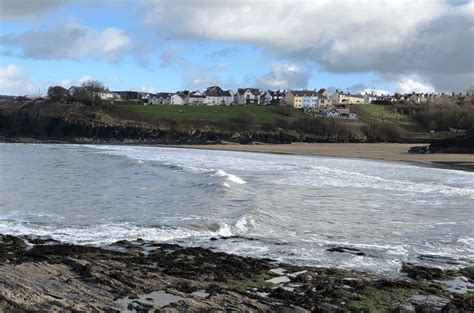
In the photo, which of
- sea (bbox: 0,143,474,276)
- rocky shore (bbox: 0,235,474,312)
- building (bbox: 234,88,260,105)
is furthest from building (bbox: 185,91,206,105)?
rocky shore (bbox: 0,235,474,312)

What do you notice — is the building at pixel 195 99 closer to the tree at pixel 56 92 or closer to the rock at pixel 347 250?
the tree at pixel 56 92

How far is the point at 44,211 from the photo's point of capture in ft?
63.7

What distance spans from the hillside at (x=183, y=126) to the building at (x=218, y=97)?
45278 millimetres

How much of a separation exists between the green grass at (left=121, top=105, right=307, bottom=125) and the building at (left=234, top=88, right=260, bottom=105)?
38602 millimetres

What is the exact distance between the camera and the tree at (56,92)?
10715cm

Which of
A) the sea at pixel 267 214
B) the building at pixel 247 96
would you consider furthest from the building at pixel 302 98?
the sea at pixel 267 214

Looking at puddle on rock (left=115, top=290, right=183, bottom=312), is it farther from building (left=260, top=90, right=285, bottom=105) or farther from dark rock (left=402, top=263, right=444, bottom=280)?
building (left=260, top=90, right=285, bottom=105)

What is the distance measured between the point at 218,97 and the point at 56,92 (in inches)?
2011

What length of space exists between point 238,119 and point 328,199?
253 ft

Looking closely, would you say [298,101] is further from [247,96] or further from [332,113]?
[332,113]

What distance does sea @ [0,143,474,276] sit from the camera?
13922 mm

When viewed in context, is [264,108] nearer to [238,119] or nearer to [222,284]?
[238,119]

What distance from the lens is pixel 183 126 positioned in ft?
314

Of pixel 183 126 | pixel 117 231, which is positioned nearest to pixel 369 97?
pixel 183 126
